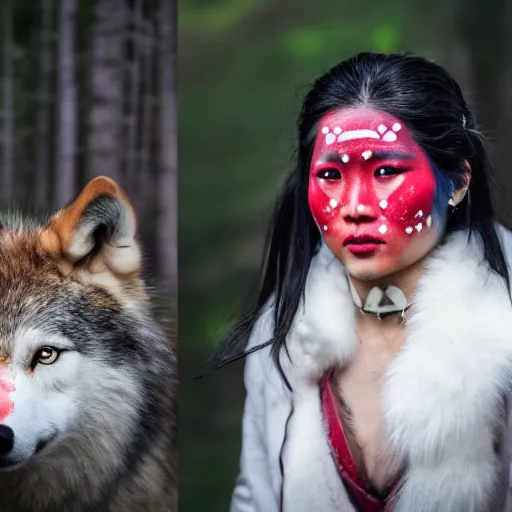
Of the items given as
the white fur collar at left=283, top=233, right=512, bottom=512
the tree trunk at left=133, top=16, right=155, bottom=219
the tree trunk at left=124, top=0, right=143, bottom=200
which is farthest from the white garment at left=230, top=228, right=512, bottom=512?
the tree trunk at left=124, top=0, right=143, bottom=200

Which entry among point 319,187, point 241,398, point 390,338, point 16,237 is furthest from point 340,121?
point 16,237

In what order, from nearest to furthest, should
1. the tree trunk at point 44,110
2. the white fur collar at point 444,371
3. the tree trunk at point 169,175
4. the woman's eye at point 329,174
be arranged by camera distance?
the white fur collar at point 444,371
the woman's eye at point 329,174
the tree trunk at point 169,175
the tree trunk at point 44,110

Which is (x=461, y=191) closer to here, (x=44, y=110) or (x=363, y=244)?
(x=363, y=244)

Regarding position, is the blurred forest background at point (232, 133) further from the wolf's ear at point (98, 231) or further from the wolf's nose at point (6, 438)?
the wolf's nose at point (6, 438)

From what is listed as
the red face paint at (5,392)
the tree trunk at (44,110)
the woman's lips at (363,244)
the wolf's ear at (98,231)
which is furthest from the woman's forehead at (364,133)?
the red face paint at (5,392)

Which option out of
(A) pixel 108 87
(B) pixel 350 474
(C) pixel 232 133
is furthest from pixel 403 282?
(A) pixel 108 87

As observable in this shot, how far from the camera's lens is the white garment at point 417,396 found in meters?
3.58

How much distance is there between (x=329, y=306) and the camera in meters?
3.87

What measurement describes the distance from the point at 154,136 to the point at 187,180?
0.27 metres

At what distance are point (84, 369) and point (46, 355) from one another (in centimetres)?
17

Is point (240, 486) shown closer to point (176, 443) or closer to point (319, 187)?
point (176, 443)

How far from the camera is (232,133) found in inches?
163

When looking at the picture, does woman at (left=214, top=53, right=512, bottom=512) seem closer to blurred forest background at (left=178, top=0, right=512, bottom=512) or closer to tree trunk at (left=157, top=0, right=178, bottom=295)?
blurred forest background at (left=178, top=0, right=512, bottom=512)

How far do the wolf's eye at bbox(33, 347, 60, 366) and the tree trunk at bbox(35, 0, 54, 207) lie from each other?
0.80 meters
